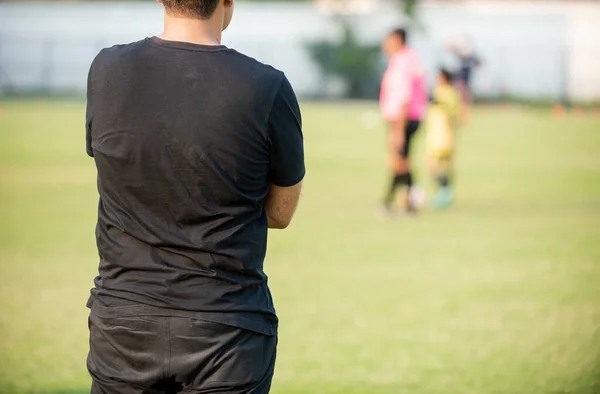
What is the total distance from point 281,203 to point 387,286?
18.9 ft

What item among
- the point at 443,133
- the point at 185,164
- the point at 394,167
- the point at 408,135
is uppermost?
the point at 185,164

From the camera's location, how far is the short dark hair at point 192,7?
2.72 metres

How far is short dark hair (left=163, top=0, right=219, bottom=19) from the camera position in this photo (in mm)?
2719

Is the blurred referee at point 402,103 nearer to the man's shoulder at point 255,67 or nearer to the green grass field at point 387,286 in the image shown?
the green grass field at point 387,286

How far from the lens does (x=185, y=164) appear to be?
2672 mm

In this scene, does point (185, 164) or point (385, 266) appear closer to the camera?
point (185, 164)

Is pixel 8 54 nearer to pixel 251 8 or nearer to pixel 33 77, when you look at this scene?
pixel 33 77

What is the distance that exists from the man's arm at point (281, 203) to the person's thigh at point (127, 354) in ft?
1.67

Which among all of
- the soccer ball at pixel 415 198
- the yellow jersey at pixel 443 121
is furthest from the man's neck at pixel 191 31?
Result: the yellow jersey at pixel 443 121

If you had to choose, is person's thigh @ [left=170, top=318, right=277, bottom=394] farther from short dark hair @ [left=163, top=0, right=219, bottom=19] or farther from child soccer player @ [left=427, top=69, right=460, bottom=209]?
child soccer player @ [left=427, top=69, right=460, bottom=209]

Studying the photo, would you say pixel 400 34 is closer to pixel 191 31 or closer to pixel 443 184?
pixel 443 184

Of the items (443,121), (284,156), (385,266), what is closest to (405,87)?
(443,121)

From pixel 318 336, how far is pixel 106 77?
4.51m

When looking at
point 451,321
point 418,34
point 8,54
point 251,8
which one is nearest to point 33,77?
point 8,54
